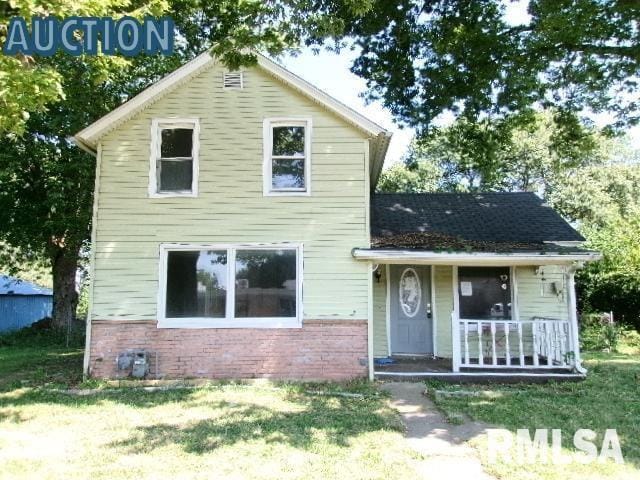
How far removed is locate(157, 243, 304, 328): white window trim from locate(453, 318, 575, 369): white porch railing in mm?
3260

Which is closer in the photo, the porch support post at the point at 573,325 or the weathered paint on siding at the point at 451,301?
the porch support post at the point at 573,325

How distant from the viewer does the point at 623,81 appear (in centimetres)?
1305

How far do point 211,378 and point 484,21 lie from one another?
10.3m

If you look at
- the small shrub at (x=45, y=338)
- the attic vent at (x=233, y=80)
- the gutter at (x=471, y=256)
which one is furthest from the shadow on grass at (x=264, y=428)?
the small shrub at (x=45, y=338)

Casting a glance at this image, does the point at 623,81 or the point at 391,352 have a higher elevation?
the point at 623,81

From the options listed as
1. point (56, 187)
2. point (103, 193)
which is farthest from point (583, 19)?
point (56, 187)

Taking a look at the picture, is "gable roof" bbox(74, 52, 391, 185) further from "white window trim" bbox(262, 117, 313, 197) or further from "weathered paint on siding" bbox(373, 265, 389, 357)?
"weathered paint on siding" bbox(373, 265, 389, 357)

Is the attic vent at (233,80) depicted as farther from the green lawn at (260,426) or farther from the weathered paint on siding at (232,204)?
the green lawn at (260,426)

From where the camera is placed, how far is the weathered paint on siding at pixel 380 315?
12.1 metres

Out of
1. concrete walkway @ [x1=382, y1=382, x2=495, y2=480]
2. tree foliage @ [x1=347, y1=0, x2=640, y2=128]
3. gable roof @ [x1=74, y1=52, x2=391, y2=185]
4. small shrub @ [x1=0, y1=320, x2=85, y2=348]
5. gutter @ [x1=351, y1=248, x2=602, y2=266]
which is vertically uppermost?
tree foliage @ [x1=347, y1=0, x2=640, y2=128]

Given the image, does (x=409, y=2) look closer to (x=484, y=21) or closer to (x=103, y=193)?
(x=484, y=21)

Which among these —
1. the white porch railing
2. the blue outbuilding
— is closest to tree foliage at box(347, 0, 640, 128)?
the white porch railing

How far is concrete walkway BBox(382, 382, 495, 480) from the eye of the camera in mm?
5371

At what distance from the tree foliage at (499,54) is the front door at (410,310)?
479 centimetres
